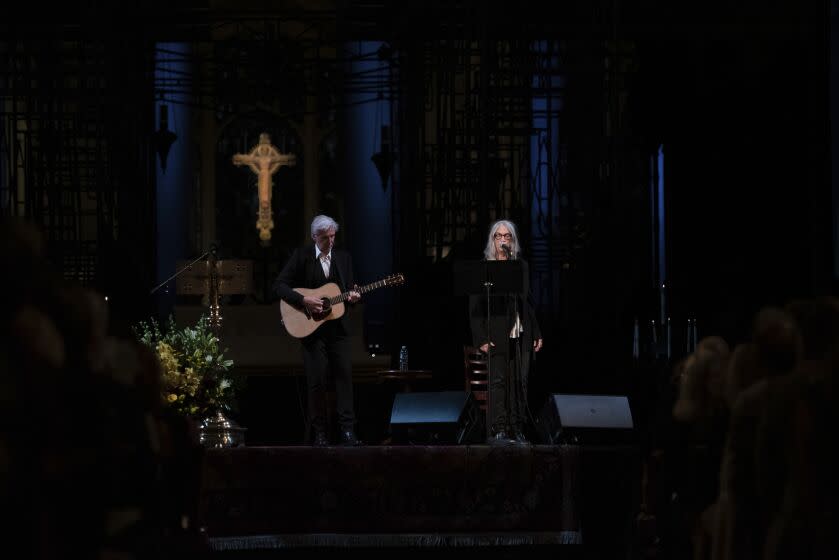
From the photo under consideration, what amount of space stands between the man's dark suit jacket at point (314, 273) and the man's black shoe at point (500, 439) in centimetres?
120

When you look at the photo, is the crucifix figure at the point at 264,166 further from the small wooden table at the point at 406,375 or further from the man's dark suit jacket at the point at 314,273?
the man's dark suit jacket at the point at 314,273

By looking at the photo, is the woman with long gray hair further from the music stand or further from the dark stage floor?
the dark stage floor

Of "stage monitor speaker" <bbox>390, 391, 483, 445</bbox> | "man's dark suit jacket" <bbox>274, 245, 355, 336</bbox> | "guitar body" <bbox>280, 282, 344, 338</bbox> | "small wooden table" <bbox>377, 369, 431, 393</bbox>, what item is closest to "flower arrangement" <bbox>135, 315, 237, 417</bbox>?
"guitar body" <bbox>280, 282, 344, 338</bbox>

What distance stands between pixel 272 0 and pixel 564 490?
943 centimetres

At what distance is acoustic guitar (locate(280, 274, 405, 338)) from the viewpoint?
9.02m

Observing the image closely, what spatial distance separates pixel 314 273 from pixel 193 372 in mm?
1078

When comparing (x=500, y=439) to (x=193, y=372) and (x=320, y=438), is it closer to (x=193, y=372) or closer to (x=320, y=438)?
(x=320, y=438)

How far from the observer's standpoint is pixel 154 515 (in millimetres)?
4984

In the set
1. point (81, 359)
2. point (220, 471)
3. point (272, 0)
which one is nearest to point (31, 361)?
point (81, 359)

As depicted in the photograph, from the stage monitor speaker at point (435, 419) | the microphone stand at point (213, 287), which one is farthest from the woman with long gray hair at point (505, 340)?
the microphone stand at point (213, 287)

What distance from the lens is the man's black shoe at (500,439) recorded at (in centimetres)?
838

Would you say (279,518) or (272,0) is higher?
(272,0)

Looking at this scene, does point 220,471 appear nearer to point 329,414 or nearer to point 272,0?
point 329,414

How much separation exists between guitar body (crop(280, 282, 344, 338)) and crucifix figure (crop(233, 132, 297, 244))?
7574 millimetres
